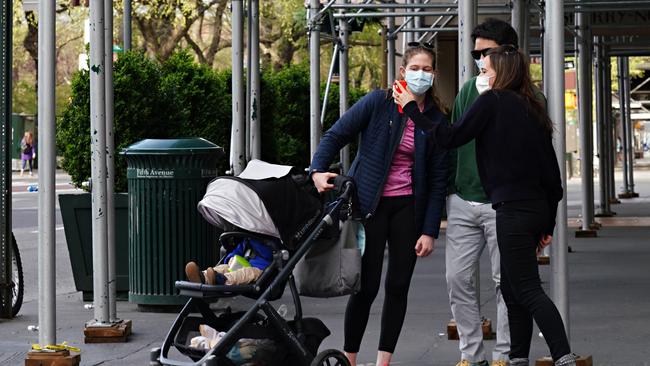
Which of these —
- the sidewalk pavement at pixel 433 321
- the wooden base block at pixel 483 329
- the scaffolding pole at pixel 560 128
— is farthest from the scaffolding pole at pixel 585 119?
the scaffolding pole at pixel 560 128

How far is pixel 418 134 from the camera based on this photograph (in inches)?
285

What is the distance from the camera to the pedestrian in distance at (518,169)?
670cm

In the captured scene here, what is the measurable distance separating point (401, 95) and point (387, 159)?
439 mm

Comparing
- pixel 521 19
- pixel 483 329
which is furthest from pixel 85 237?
pixel 521 19

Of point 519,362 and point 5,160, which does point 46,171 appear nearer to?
point 5,160

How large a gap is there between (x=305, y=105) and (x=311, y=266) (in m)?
14.8

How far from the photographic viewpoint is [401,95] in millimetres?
6957

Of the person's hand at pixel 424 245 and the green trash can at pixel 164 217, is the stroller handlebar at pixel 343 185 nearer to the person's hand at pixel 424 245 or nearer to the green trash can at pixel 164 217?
the person's hand at pixel 424 245

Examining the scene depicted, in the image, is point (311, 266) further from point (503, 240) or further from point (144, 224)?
point (144, 224)

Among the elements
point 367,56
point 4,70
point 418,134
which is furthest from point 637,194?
point 418,134

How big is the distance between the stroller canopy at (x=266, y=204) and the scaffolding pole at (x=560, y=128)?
1.40 meters

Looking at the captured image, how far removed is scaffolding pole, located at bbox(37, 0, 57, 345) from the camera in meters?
7.86

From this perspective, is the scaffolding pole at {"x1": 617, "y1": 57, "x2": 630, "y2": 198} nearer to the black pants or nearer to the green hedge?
the green hedge

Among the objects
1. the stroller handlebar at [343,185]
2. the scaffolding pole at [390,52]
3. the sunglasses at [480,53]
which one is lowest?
the stroller handlebar at [343,185]
